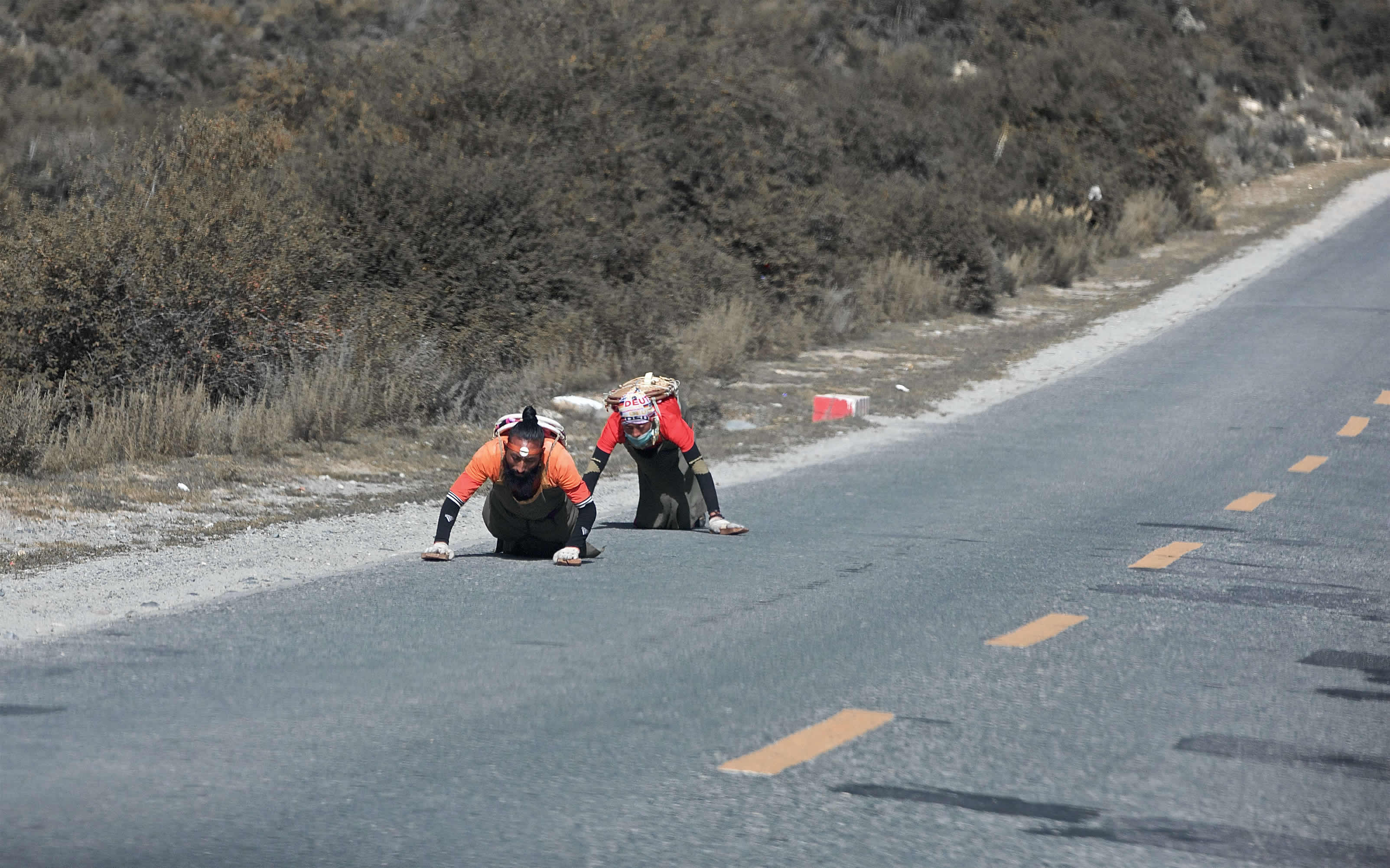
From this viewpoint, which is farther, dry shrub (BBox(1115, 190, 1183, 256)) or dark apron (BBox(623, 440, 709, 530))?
dry shrub (BBox(1115, 190, 1183, 256))

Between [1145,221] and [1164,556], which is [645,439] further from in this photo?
[1145,221]

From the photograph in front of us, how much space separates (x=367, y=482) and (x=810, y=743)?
7.51 m

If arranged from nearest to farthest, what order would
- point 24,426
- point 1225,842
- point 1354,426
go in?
point 1225,842 → point 24,426 → point 1354,426

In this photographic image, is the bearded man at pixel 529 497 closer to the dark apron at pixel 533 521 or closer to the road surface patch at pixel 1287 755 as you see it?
the dark apron at pixel 533 521

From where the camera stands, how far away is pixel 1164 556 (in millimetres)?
10164

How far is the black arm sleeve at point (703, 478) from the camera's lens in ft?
33.7

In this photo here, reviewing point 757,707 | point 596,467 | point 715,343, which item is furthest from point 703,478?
point 715,343

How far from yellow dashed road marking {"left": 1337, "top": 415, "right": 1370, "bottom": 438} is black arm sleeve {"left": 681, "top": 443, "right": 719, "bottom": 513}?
27.8 feet

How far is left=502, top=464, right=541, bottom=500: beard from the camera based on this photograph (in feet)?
29.3

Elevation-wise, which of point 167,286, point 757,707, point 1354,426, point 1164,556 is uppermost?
point 167,286

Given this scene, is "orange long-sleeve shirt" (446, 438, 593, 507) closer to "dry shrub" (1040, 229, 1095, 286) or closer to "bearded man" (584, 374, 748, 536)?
"bearded man" (584, 374, 748, 536)

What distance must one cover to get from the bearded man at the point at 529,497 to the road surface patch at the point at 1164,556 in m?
3.20

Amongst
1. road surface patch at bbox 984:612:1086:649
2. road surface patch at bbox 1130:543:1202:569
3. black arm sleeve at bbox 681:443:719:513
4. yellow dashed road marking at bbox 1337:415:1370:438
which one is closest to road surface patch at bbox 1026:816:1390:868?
road surface patch at bbox 984:612:1086:649

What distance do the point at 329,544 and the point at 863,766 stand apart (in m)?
5.17
